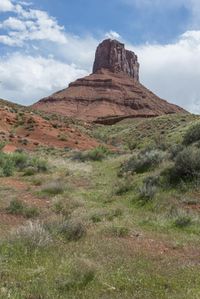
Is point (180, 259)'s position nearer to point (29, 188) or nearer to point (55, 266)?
point (55, 266)

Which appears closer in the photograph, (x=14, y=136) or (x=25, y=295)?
(x=25, y=295)

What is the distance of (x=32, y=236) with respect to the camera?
8.18 metres

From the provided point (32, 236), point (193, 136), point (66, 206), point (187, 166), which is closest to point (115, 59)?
point (193, 136)

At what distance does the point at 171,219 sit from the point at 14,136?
3488cm

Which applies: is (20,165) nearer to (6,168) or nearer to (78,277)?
(6,168)

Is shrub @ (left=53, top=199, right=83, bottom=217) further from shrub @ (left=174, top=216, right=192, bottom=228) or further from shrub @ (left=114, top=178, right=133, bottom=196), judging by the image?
shrub @ (left=174, top=216, right=192, bottom=228)

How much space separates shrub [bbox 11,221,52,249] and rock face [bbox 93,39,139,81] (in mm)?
164856

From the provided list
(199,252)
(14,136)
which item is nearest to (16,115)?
(14,136)

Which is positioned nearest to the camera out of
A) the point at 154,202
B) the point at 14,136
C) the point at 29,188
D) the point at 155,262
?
the point at 155,262

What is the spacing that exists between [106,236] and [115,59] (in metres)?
165

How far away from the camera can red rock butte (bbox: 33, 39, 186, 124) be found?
139625 mm

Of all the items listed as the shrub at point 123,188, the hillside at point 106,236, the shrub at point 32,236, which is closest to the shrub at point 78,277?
the hillside at point 106,236

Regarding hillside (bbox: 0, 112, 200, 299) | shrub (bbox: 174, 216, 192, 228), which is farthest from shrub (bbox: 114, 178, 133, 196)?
shrub (bbox: 174, 216, 192, 228)

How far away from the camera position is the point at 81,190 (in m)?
16.7
